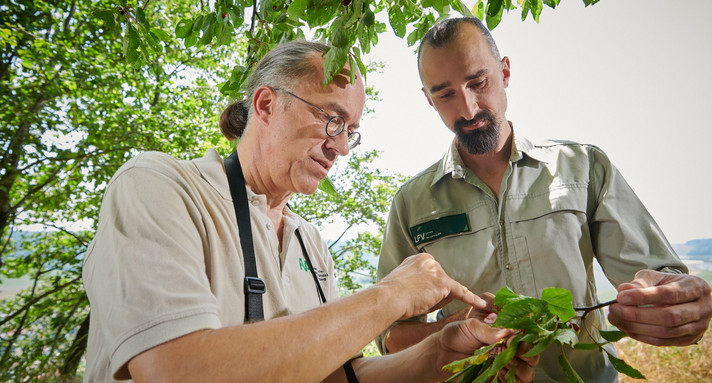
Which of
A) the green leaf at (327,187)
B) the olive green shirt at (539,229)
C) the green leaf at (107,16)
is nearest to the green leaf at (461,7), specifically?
the olive green shirt at (539,229)

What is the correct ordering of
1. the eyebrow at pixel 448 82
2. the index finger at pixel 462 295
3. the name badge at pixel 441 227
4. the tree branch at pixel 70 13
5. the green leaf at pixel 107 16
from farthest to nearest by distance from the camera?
the tree branch at pixel 70 13 → the name badge at pixel 441 227 → the eyebrow at pixel 448 82 → the green leaf at pixel 107 16 → the index finger at pixel 462 295

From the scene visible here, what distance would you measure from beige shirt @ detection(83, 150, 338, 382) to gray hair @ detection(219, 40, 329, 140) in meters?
0.49

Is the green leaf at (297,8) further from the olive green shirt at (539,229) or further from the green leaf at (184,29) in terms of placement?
the olive green shirt at (539,229)

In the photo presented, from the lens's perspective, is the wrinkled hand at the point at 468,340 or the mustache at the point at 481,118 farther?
the mustache at the point at 481,118

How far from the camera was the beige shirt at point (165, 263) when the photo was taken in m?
1.11

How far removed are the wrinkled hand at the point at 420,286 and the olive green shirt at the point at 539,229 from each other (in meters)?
0.66

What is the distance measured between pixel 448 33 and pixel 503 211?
1.06 m

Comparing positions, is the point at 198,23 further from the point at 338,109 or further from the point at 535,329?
the point at 535,329

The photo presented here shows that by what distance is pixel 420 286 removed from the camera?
59.5 inches

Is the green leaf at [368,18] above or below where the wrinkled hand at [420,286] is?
above

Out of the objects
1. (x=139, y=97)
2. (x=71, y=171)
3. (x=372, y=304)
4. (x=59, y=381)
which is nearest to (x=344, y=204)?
(x=139, y=97)

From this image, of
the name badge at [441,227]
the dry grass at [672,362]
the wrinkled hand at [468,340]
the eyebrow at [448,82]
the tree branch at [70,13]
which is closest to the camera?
the wrinkled hand at [468,340]

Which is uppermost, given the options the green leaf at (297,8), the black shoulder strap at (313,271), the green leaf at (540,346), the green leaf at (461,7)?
the green leaf at (461,7)

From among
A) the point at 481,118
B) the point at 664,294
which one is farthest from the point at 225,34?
the point at 664,294
